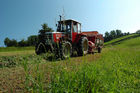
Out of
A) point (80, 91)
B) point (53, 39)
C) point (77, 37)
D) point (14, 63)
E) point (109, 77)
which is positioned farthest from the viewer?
point (77, 37)

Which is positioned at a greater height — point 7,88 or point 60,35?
point 60,35

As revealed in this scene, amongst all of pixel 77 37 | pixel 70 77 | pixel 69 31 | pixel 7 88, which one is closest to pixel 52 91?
pixel 70 77

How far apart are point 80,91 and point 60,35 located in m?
5.39

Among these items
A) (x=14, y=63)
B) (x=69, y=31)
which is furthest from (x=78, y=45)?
(x=14, y=63)

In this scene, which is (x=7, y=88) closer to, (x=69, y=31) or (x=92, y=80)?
(x=92, y=80)

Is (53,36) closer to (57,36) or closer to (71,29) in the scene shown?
(57,36)

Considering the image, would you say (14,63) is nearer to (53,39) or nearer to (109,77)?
(53,39)

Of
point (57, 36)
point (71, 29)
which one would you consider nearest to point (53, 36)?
point (57, 36)

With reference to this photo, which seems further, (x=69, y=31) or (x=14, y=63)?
(x=69, y=31)

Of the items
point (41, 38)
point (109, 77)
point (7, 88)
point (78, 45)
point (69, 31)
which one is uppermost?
point (69, 31)

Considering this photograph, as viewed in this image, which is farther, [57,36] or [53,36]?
[57,36]

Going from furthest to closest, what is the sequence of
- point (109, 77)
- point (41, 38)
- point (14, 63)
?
point (41, 38) → point (14, 63) → point (109, 77)

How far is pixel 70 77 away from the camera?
2238 mm

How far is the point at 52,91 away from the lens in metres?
1.92
